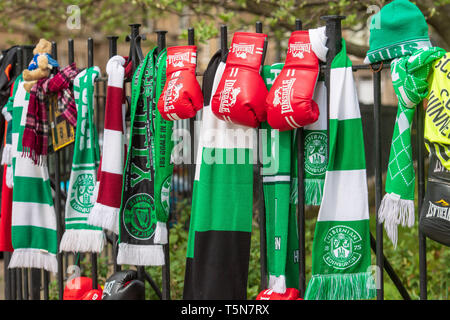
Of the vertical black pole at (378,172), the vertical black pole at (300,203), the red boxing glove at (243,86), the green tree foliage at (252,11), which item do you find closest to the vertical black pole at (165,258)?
the red boxing glove at (243,86)

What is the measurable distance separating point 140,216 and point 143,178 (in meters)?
0.22

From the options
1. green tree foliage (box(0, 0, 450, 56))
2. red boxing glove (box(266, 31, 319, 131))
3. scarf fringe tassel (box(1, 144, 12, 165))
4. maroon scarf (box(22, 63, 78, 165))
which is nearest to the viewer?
red boxing glove (box(266, 31, 319, 131))

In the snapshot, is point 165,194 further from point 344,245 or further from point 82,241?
point 344,245

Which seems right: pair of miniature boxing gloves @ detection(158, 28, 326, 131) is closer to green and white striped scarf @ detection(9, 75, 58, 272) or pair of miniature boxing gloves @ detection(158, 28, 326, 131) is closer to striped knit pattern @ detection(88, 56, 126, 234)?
striped knit pattern @ detection(88, 56, 126, 234)

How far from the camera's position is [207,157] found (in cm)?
323

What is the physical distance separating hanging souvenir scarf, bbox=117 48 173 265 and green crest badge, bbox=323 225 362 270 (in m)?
0.95

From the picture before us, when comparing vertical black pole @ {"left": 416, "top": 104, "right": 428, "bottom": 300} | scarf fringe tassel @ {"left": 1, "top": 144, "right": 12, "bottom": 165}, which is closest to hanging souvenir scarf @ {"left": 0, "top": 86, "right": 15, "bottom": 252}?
scarf fringe tassel @ {"left": 1, "top": 144, "right": 12, "bottom": 165}

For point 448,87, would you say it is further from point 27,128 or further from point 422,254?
point 27,128

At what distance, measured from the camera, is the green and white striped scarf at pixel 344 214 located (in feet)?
9.77

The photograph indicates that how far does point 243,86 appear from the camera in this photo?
3.01 m

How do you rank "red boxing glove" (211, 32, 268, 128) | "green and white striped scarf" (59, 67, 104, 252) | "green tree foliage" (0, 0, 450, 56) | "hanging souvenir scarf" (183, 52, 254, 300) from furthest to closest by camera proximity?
"green tree foliage" (0, 0, 450, 56) < "green and white striped scarf" (59, 67, 104, 252) < "hanging souvenir scarf" (183, 52, 254, 300) < "red boxing glove" (211, 32, 268, 128)

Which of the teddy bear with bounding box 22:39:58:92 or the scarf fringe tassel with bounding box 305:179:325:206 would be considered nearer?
the scarf fringe tassel with bounding box 305:179:325:206

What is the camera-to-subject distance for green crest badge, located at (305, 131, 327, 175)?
3.11m

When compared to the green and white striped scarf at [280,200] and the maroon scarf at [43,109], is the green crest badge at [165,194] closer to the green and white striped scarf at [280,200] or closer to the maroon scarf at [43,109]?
the green and white striped scarf at [280,200]
